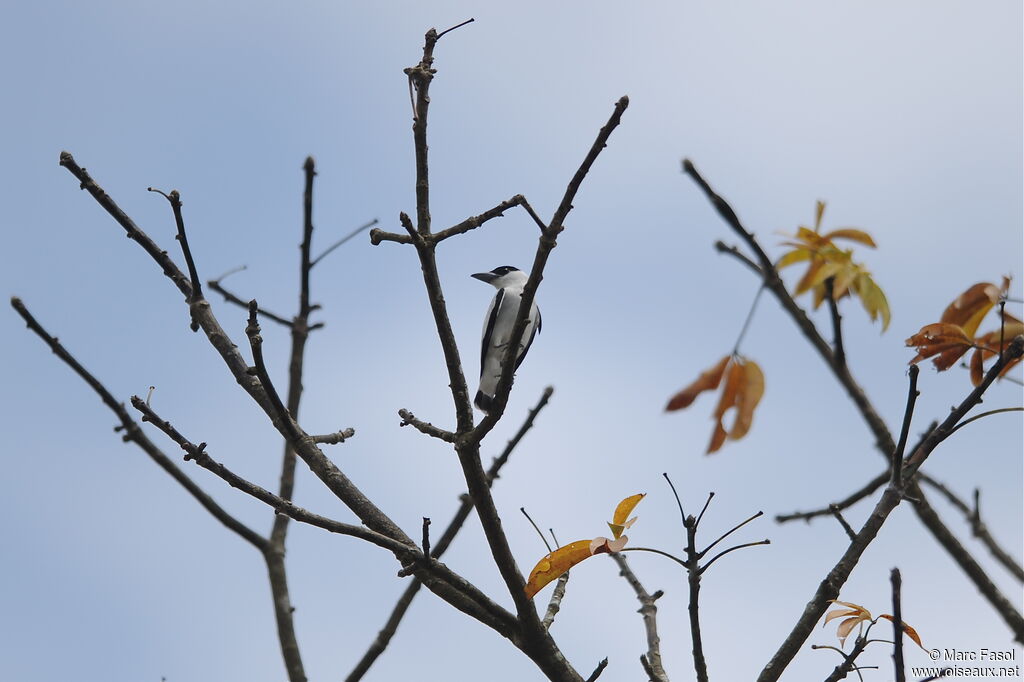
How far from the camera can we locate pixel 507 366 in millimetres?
3768

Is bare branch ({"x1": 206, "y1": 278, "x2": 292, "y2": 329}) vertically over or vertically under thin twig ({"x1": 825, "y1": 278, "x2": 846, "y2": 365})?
over

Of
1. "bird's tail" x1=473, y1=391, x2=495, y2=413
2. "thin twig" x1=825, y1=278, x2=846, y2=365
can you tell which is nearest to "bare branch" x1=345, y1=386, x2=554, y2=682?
"thin twig" x1=825, y1=278, x2=846, y2=365

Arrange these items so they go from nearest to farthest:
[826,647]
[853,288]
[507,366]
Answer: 1. [826,647]
2. [507,366]
3. [853,288]

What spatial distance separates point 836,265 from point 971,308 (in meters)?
0.75

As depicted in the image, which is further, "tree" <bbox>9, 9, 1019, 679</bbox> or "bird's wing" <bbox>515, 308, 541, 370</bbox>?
"bird's wing" <bbox>515, 308, 541, 370</bbox>

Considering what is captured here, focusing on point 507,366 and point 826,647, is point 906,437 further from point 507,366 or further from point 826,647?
point 507,366

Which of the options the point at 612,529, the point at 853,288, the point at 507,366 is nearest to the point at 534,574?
the point at 612,529

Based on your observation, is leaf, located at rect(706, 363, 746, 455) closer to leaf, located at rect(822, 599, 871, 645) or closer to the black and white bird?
leaf, located at rect(822, 599, 871, 645)

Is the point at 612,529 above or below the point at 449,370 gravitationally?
below

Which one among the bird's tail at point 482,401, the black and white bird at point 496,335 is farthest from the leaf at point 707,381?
the black and white bird at point 496,335

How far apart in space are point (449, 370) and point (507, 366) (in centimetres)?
24

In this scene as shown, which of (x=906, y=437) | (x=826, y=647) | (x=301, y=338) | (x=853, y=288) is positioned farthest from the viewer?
(x=301, y=338)

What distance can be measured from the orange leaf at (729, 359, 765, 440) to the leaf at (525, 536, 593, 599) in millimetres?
899

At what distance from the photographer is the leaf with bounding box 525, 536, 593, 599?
3297mm
